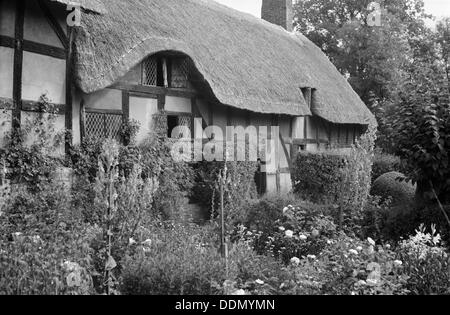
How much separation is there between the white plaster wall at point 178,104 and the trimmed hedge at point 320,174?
295 cm

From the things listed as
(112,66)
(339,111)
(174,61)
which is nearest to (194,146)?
(174,61)

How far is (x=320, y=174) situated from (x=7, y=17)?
7351mm

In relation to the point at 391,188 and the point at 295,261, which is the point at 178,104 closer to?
the point at 391,188

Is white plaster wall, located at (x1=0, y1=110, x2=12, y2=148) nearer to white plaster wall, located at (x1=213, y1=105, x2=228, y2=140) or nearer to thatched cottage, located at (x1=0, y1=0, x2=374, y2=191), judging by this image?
thatched cottage, located at (x1=0, y1=0, x2=374, y2=191)

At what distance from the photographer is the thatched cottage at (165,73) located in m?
8.31

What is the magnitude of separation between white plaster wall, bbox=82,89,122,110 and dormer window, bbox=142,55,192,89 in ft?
2.92

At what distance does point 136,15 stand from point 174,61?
49.9 inches

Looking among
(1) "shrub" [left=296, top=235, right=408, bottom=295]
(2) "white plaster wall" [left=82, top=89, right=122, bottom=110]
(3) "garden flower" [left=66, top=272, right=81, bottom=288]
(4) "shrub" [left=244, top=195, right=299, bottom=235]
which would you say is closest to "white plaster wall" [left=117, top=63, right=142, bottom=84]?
(2) "white plaster wall" [left=82, top=89, right=122, bottom=110]

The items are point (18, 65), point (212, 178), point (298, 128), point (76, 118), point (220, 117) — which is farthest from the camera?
point (298, 128)

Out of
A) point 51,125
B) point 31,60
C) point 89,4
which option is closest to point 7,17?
point 31,60

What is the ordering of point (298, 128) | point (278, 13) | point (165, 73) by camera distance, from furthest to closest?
point (278, 13) < point (298, 128) < point (165, 73)

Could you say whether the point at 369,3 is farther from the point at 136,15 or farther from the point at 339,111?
the point at 136,15

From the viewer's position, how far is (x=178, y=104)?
11.4 meters

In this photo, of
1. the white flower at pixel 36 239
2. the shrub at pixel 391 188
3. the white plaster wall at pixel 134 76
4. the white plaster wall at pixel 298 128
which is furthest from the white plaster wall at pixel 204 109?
the white flower at pixel 36 239
